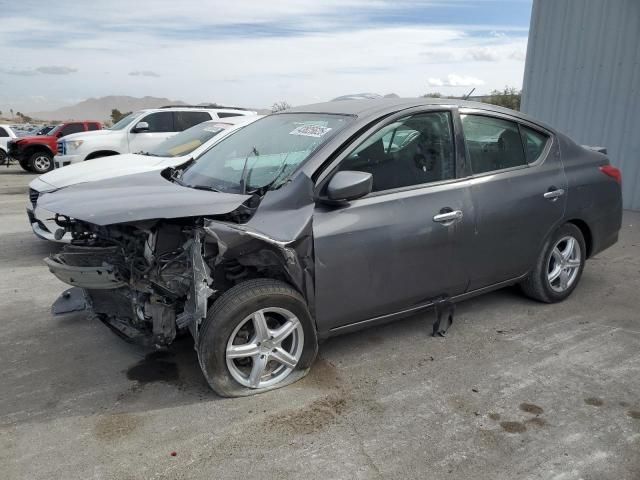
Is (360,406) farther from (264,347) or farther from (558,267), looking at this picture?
(558,267)

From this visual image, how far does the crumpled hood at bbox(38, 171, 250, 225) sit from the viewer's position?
291 cm

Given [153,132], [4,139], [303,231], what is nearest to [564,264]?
[303,231]

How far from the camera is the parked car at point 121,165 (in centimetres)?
594

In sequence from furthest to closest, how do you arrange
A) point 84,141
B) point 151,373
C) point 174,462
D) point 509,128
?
point 84,141, point 509,128, point 151,373, point 174,462

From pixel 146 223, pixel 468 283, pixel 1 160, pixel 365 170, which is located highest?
pixel 365 170

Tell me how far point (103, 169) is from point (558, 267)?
5016mm

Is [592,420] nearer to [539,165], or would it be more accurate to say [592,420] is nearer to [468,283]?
[468,283]

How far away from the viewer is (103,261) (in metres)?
3.28

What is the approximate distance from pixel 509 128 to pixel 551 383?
1.99 meters

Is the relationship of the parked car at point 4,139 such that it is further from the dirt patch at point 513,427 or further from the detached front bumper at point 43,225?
the dirt patch at point 513,427

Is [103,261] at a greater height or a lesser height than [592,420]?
greater

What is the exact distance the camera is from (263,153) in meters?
3.71

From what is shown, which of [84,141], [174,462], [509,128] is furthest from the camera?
[84,141]

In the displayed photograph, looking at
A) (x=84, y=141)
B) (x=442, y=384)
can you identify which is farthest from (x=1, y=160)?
(x=442, y=384)
